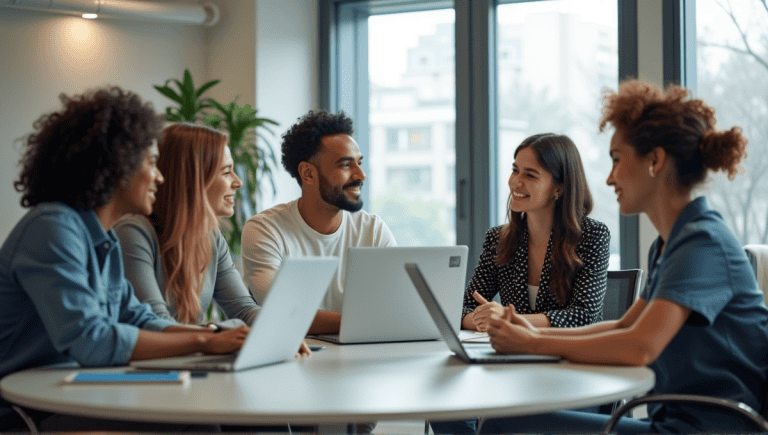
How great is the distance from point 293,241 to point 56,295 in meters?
1.27

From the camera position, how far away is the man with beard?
2670 millimetres

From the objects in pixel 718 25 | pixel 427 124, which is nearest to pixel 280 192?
pixel 427 124

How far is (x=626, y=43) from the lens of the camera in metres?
4.03

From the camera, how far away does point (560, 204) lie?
2.71 metres

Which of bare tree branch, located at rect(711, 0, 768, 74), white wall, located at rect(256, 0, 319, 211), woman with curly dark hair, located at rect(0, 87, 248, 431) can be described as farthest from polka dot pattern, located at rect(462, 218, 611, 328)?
white wall, located at rect(256, 0, 319, 211)

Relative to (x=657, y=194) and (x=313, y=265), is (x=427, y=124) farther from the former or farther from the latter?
(x=313, y=265)

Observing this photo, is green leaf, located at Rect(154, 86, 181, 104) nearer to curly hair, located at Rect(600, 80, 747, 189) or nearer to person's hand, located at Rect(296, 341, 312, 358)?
person's hand, located at Rect(296, 341, 312, 358)

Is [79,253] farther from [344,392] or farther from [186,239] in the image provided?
[344,392]

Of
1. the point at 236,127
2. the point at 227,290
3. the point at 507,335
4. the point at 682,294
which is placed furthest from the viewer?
the point at 236,127

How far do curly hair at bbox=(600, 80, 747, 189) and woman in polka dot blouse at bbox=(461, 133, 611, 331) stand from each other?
2.51ft

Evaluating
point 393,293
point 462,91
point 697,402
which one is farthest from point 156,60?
point 697,402

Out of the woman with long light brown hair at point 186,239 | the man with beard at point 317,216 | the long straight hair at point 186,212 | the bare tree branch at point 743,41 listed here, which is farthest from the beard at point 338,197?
the bare tree branch at point 743,41

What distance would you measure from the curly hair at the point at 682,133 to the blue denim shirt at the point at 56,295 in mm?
1290

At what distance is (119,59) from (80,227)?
3087 millimetres
